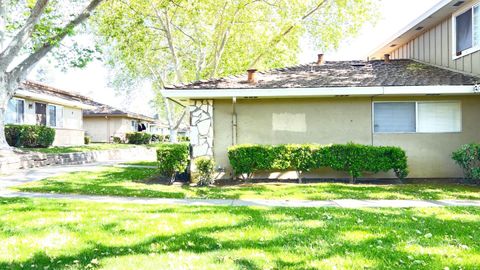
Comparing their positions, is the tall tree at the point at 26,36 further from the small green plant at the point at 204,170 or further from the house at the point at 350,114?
the small green plant at the point at 204,170

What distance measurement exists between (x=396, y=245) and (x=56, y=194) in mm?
7237

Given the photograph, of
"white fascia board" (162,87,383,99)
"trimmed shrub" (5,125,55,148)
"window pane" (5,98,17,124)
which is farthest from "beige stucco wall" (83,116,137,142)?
"white fascia board" (162,87,383,99)

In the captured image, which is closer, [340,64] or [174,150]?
[174,150]

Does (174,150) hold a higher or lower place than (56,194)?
higher

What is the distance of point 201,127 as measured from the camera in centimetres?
1204

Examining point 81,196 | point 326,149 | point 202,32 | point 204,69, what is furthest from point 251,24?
point 81,196

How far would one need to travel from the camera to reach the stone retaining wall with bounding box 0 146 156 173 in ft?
42.7

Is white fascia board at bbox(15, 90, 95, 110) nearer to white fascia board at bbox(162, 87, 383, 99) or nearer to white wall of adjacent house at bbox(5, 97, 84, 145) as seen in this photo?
white wall of adjacent house at bbox(5, 97, 84, 145)

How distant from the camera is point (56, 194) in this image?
339 inches

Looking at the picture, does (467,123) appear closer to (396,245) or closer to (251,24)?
(396,245)

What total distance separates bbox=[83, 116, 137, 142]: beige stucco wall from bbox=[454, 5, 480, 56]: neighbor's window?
30.6 metres

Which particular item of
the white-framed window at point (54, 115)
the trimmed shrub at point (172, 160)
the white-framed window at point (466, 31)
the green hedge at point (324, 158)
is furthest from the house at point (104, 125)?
the white-framed window at point (466, 31)

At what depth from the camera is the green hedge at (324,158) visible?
11.0 meters

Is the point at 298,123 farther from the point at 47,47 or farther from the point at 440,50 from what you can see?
the point at 47,47
